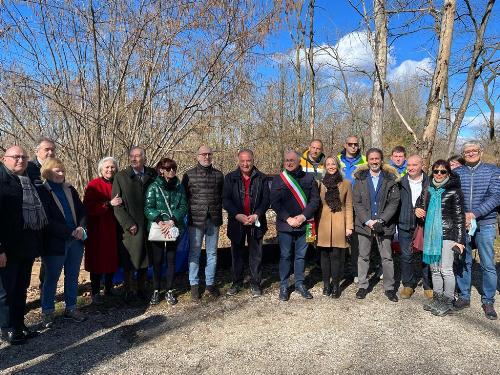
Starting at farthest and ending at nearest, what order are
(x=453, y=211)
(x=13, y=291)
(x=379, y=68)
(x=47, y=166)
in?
(x=379, y=68) < (x=453, y=211) < (x=47, y=166) < (x=13, y=291)

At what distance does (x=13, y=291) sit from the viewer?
347 cm

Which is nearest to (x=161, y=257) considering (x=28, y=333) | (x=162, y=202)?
(x=162, y=202)

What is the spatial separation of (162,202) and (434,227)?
3.25 meters

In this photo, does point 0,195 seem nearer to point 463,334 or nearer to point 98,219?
point 98,219

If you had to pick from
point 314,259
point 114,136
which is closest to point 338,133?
point 314,259

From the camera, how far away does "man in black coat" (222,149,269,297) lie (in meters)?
4.79

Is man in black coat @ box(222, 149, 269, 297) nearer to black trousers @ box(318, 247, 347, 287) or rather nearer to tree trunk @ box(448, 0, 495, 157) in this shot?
black trousers @ box(318, 247, 347, 287)

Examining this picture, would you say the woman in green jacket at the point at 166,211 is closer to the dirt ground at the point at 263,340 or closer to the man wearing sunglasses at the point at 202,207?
the man wearing sunglasses at the point at 202,207

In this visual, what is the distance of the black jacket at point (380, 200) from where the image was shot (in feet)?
15.3

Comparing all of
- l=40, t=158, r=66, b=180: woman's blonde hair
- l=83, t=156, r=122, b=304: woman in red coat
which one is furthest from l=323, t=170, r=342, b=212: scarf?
l=40, t=158, r=66, b=180: woman's blonde hair

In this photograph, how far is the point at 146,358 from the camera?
3387mm

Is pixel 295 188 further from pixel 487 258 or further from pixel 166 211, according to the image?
pixel 487 258

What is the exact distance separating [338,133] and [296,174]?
16.3m

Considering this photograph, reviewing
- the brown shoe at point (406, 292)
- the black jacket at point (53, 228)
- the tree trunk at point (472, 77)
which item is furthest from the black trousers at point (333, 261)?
the tree trunk at point (472, 77)
